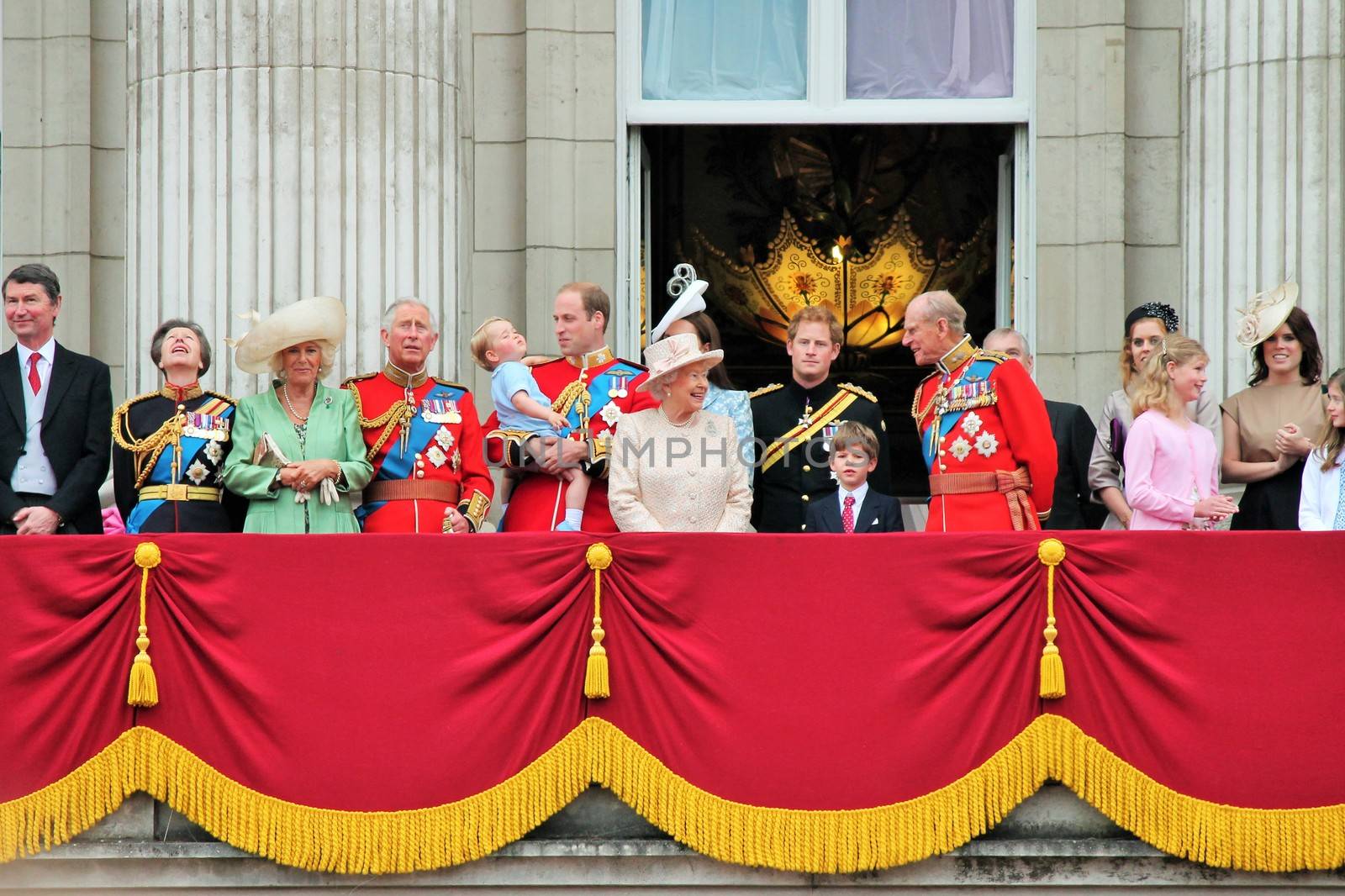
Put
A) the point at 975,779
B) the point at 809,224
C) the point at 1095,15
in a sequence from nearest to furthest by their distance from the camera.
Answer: the point at 975,779, the point at 1095,15, the point at 809,224

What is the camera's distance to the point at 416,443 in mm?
7969

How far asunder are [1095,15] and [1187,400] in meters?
3.95

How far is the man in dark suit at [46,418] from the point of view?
7.87 m

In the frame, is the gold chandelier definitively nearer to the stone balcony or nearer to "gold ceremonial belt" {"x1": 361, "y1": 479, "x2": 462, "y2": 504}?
"gold ceremonial belt" {"x1": 361, "y1": 479, "x2": 462, "y2": 504}

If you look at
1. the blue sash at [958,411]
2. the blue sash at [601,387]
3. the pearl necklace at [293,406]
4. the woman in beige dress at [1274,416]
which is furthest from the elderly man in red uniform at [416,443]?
the woman in beige dress at [1274,416]

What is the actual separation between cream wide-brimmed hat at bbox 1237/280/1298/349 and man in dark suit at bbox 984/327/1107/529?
2.70 ft

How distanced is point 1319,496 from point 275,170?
5337mm

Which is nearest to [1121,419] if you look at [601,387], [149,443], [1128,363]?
[1128,363]

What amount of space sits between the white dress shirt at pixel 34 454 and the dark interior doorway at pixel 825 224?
6.74 m

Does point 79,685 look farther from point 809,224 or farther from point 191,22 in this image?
point 809,224

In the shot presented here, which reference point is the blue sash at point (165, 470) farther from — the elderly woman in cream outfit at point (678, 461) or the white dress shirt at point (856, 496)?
the white dress shirt at point (856, 496)

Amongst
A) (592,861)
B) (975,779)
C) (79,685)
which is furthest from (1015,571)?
(79,685)

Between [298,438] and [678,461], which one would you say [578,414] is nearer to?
[678,461]

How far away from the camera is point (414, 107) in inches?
392
